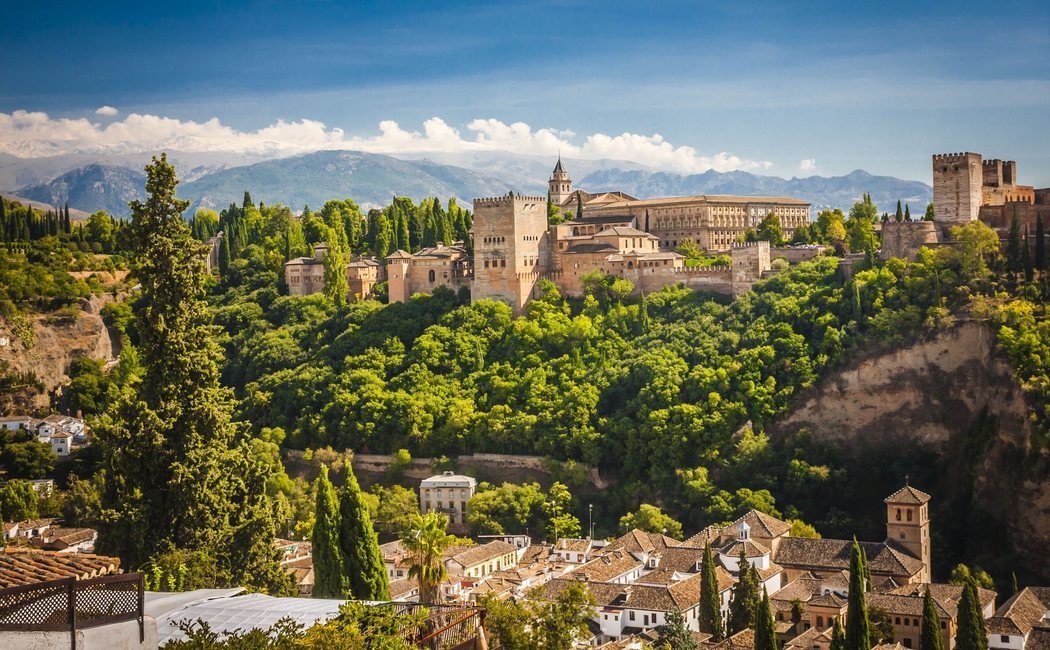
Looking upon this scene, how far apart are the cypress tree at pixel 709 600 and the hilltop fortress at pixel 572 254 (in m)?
22.4

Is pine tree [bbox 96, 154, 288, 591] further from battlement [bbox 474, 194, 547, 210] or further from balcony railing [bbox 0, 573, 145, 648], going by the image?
battlement [bbox 474, 194, 547, 210]

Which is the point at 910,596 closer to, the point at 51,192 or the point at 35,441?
the point at 35,441

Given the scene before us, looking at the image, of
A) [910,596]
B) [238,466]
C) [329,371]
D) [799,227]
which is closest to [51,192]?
[329,371]

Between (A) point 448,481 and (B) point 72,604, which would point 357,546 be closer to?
(B) point 72,604

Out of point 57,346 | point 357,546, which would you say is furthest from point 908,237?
point 57,346

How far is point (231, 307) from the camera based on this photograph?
2502 inches

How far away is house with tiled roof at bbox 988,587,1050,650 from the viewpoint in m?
31.7

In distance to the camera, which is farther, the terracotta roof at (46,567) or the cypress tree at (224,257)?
the cypress tree at (224,257)

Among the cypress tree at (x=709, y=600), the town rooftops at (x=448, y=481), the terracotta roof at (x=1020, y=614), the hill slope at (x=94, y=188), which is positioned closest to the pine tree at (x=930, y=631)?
the terracotta roof at (x=1020, y=614)

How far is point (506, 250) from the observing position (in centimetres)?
5666

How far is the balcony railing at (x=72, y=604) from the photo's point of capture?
8.38 metres

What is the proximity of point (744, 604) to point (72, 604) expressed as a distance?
2629 cm

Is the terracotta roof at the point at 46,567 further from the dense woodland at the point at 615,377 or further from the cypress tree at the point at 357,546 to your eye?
the dense woodland at the point at 615,377

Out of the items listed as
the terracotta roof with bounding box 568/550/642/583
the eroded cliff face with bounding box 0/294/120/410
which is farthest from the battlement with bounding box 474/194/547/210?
the terracotta roof with bounding box 568/550/642/583
